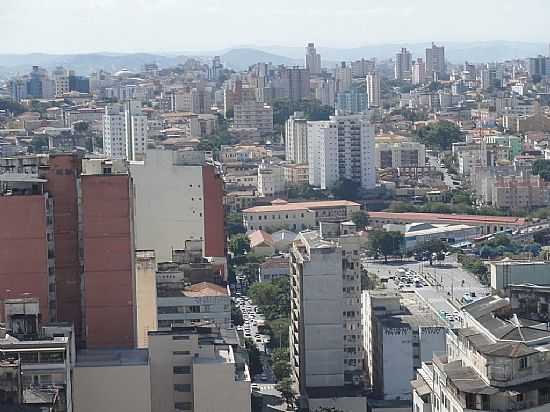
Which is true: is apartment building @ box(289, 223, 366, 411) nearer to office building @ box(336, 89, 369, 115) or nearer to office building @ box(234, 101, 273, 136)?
office building @ box(234, 101, 273, 136)

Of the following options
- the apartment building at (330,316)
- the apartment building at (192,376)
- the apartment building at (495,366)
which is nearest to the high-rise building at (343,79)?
the apartment building at (330,316)

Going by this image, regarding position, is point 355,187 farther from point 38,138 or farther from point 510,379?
point 510,379

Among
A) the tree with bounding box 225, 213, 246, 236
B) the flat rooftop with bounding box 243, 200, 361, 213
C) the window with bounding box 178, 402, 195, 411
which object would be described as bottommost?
the tree with bounding box 225, 213, 246, 236

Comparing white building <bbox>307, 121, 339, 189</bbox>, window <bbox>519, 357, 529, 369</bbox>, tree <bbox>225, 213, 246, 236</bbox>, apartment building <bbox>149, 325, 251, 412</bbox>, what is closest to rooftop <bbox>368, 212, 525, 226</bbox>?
tree <bbox>225, 213, 246, 236</bbox>

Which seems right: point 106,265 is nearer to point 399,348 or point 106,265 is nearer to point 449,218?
point 399,348

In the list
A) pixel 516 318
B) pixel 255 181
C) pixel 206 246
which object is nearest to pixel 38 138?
pixel 255 181

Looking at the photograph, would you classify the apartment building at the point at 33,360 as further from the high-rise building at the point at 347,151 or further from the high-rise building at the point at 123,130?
the high-rise building at the point at 123,130
